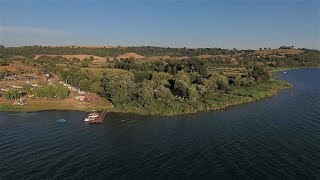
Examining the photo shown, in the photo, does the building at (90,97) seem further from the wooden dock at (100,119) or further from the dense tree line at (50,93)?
the wooden dock at (100,119)

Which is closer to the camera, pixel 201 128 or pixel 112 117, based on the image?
pixel 201 128

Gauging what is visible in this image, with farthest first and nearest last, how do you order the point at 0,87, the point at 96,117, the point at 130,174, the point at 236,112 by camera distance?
the point at 0,87
the point at 236,112
the point at 96,117
the point at 130,174

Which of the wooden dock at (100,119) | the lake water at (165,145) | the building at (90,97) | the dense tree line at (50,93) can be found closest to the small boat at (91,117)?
the wooden dock at (100,119)

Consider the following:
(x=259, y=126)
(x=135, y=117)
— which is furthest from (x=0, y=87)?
(x=259, y=126)

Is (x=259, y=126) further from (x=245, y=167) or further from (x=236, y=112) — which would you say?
(x=245, y=167)

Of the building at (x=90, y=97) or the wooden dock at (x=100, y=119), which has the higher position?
the building at (x=90, y=97)

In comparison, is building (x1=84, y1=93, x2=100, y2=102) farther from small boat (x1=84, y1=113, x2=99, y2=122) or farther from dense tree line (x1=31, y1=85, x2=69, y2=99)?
small boat (x1=84, y1=113, x2=99, y2=122)

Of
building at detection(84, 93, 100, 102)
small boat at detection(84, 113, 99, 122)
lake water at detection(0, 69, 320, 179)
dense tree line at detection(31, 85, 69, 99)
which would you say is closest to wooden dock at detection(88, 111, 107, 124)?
small boat at detection(84, 113, 99, 122)

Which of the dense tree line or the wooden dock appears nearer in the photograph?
the wooden dock
